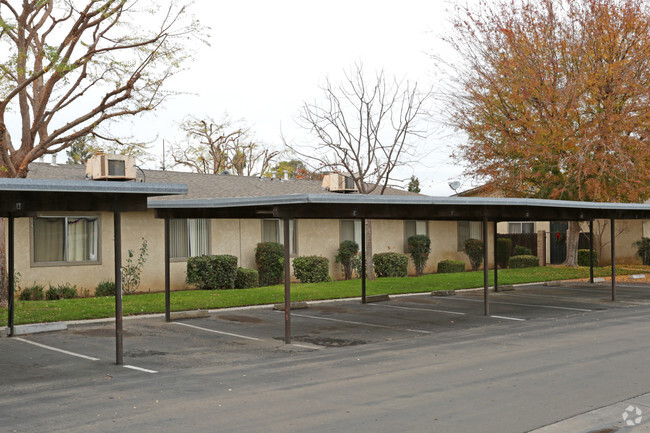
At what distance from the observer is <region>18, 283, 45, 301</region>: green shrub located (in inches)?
718

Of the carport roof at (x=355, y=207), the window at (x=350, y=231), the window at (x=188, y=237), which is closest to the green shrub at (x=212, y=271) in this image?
the window at (x=188, y=237)

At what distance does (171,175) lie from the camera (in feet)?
81.3

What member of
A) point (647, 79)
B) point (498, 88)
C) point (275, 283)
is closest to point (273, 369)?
point (275, 283)

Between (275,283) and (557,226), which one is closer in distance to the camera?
(275,283)

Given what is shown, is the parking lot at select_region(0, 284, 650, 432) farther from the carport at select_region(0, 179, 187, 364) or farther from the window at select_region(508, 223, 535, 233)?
the window at select_region(508, 223, 535, 233)

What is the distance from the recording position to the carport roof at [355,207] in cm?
1124

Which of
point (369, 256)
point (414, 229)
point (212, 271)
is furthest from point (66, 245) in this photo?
point (414, 229)

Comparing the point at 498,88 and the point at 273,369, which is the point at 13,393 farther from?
the point at 498,88

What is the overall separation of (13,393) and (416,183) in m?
60.5

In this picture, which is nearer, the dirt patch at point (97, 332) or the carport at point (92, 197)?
the carport at point (92, 197)

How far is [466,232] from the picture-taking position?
3120cm

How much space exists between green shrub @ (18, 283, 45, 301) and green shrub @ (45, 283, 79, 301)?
8.0 inches

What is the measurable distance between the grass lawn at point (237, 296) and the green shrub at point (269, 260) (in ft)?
4.73

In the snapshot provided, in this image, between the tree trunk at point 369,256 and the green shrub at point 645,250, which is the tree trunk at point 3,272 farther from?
the green shrub at point 645,250
